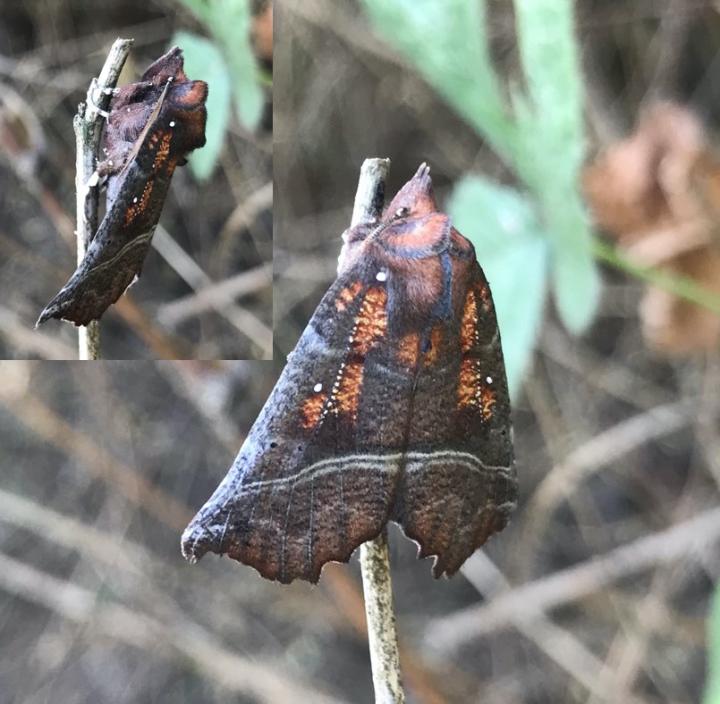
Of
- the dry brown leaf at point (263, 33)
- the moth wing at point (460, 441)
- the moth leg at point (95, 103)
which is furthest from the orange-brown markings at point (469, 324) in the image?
the dry brown leaf at point (263, 33)

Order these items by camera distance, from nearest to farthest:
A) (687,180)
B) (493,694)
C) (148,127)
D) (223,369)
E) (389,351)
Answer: (389,351) < (148,127) < (687,180) < (223,369) < (493,694)

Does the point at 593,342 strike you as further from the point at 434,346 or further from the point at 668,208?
the point at 434,346

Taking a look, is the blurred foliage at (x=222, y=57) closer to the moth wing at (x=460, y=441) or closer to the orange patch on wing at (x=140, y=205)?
the orange patch on wing at (x=140, y=205)

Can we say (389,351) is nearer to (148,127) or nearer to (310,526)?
(310,526)

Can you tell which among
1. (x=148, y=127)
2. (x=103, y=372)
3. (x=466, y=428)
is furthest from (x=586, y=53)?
(x=466, y=428)

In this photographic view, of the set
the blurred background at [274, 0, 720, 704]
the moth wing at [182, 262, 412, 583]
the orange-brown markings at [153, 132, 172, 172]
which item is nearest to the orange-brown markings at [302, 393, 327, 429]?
the moth wing at [182, 262, 412, 583]

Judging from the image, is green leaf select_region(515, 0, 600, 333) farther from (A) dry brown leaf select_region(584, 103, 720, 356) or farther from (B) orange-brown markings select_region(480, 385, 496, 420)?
(A) dry brown leaf select_region(584, 103, 720, 356)
